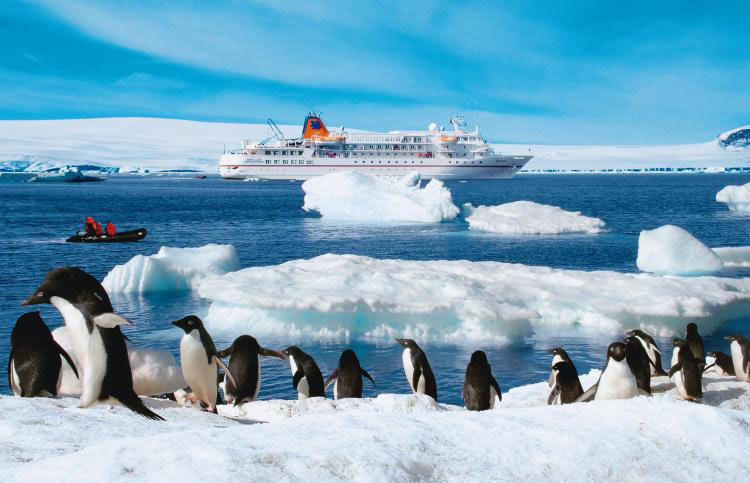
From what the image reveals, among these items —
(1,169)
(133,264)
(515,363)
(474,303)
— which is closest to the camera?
(515,363)

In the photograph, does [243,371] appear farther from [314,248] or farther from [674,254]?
[314,248]

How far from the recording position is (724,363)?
945 centimetres

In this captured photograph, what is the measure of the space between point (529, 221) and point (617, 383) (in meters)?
28.1

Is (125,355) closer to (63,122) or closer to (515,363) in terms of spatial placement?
(515,363)

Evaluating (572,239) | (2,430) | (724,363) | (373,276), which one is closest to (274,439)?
(2,430)

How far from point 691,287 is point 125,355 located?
466 inches

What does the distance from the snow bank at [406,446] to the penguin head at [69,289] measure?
0.73 metres

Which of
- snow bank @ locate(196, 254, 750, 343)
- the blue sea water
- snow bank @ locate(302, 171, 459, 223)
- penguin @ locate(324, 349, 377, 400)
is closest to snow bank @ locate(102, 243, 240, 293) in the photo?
the blue sea water

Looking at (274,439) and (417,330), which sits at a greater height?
(274,439)

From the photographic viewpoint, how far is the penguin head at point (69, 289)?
450cm

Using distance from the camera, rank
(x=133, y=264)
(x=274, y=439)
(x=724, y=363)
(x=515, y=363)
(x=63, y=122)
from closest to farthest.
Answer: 1. (x=274, y=439)
2. (x=724, y=363)
3. (x=515, y=363)
4. (x=133, y=264)
5. (x=63, y=122)

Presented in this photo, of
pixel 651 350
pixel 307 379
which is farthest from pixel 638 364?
pixel 307 379

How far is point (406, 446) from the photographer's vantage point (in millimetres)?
3064

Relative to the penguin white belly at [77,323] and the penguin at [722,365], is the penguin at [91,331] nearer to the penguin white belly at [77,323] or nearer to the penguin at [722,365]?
the penguin white belly at [77,323]
